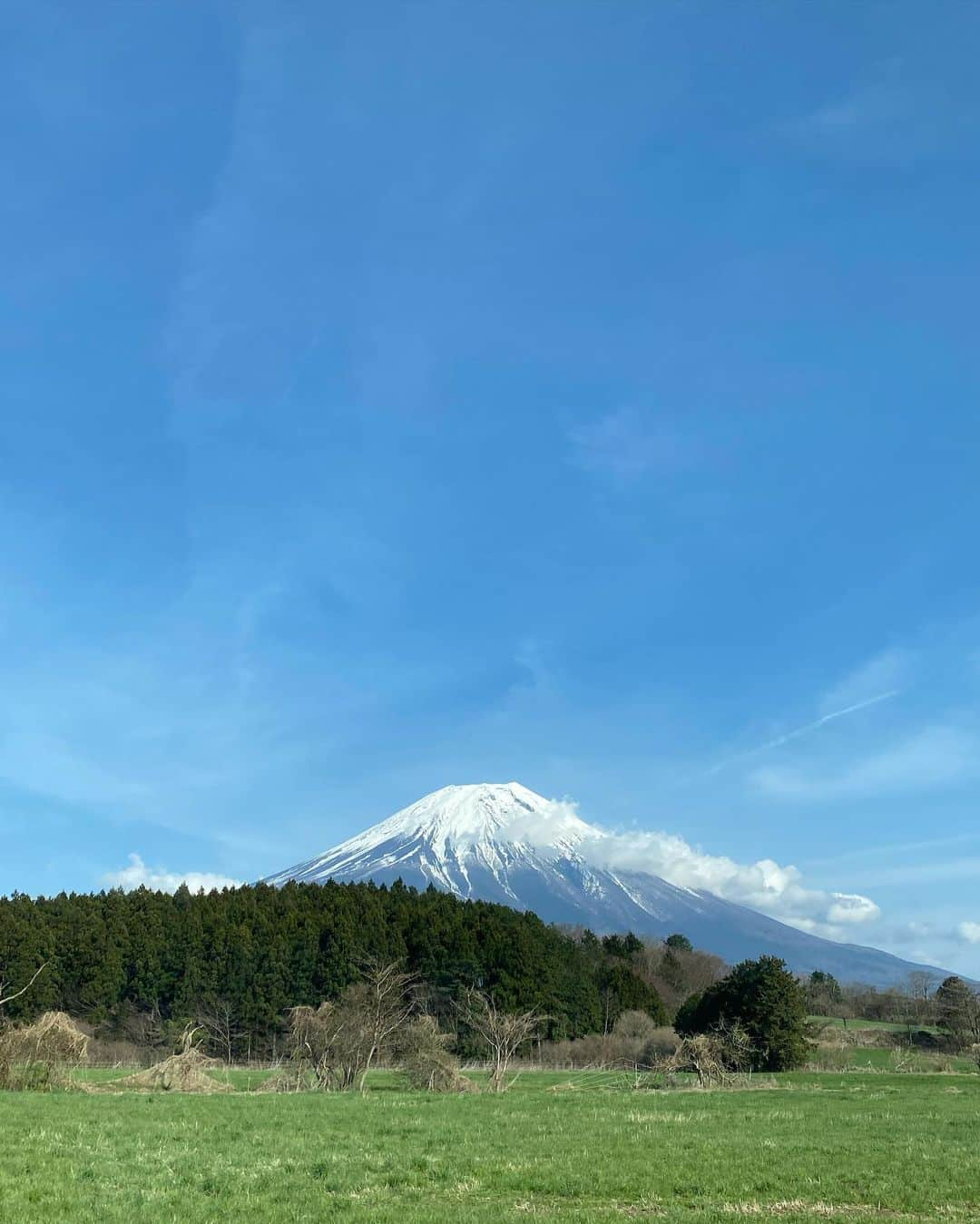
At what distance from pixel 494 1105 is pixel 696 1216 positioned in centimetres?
2147

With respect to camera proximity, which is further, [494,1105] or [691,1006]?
[691,1006]

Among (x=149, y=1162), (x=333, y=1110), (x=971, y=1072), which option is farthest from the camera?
(x=971, y=1072)

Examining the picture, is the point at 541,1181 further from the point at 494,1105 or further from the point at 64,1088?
the point at 64,1088

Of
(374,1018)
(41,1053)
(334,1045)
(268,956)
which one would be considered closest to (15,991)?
(268,956)

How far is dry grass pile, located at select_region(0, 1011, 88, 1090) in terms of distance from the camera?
33312 millimetres

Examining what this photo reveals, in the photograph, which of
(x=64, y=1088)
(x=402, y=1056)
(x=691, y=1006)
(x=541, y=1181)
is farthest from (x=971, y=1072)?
(x=541, y=1181)

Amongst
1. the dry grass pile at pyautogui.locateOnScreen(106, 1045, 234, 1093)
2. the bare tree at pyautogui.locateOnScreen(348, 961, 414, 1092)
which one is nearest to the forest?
the bare tree at pyautogui.locateOnScreen(348, 961, 414, 1092)

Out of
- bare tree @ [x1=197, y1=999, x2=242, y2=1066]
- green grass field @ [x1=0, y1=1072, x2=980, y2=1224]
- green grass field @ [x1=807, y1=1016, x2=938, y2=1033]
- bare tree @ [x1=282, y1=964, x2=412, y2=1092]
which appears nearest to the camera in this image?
green grass field @ [x1=0, y1=1072, x2=980, y2=1224]

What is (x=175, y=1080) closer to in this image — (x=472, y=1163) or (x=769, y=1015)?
(x=472, y=1163)

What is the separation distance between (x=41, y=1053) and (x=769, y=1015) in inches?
1641

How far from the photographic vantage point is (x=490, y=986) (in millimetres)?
86062

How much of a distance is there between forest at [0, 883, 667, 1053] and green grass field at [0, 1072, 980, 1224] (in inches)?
2024

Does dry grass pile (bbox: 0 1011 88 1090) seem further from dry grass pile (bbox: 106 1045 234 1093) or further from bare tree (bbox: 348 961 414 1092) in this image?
bare tree (bbox: 348 961 414 1092)

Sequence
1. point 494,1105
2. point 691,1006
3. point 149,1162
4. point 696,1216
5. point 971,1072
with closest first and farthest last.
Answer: point 696,1216 → point 149,1162 → point 494,1105 → point 971,1072 → point 691,1006
